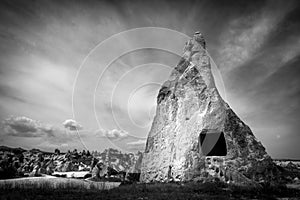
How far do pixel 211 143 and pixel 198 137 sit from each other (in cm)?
235

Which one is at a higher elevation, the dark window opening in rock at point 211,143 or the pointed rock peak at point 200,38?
the pointed rock peak at point 200,38

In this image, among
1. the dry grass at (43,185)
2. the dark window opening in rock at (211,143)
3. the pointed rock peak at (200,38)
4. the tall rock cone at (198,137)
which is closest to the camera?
the dry grass at (43,185)

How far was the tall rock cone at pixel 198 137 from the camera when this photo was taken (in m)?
20.8

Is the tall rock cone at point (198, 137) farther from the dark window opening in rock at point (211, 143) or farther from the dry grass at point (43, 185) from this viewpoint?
the dry grass at point (43, 185)

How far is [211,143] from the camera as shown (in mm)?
24047

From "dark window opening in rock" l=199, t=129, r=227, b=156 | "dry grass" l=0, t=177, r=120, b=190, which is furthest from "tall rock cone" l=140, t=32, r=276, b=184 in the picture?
"dry grass" l=0, t=177, r=120, b=190

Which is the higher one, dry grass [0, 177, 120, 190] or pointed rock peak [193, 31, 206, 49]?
pointed rock peak [193, 31, 206, 49]

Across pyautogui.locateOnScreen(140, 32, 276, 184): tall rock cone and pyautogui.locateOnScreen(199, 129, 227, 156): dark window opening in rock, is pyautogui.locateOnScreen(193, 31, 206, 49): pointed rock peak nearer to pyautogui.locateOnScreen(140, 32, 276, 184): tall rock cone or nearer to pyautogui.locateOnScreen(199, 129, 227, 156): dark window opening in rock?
pyautogui.locateOnScreen(140, 32, 276, 184): tall rock cone

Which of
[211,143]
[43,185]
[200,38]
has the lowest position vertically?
[43,185]

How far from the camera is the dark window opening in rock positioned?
23.2 meters

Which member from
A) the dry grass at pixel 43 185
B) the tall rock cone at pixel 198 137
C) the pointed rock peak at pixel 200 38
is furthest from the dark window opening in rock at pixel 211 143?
the pointed rock peak at pixel 200 38

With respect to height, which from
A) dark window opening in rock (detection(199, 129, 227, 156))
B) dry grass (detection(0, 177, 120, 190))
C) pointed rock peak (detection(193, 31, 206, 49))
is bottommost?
dry grass (detection(0, 177, 120, 190))

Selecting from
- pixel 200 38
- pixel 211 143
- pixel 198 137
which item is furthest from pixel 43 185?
pixel 200 38

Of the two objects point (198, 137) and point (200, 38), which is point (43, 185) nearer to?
point (198, 137)
